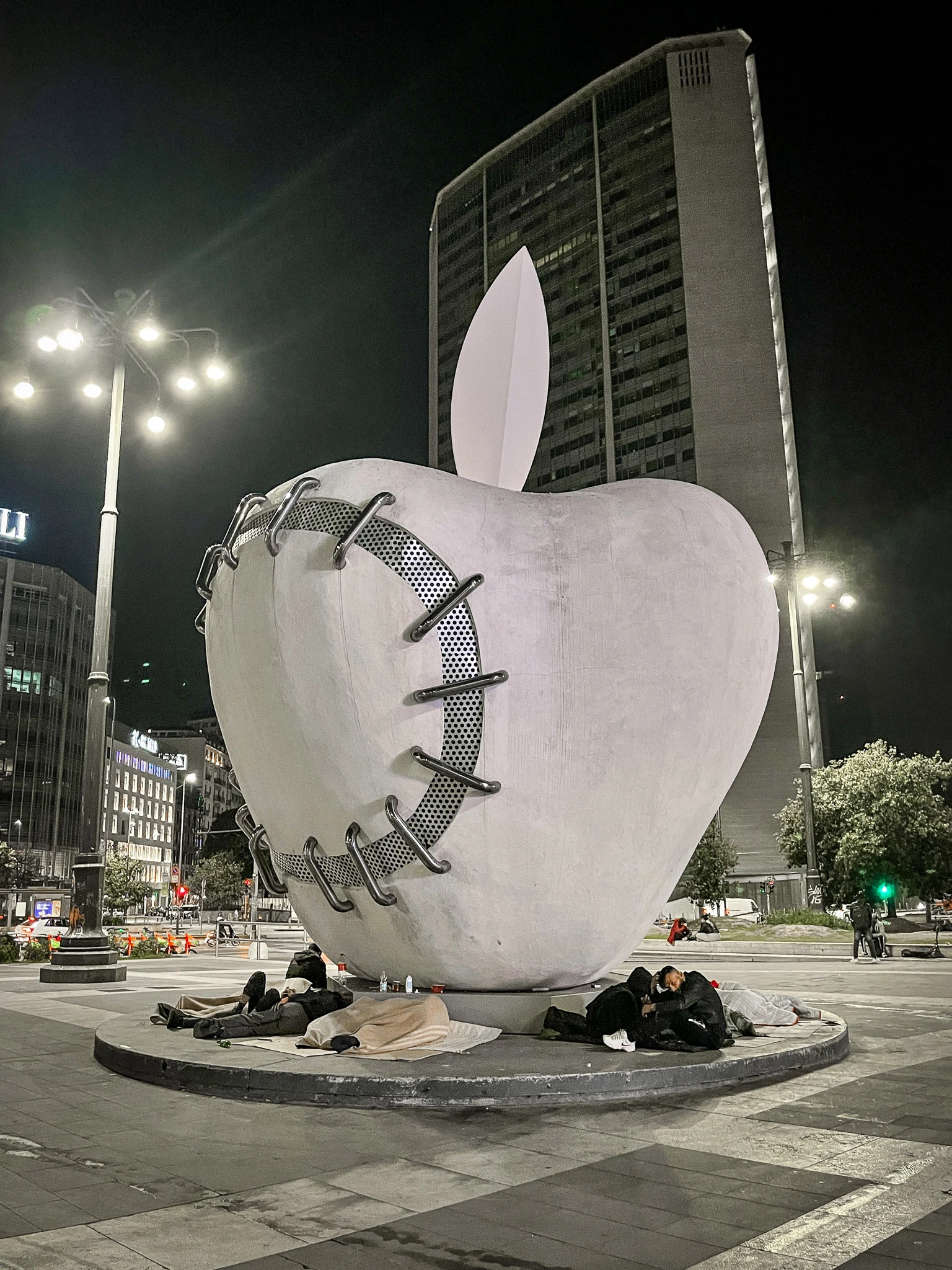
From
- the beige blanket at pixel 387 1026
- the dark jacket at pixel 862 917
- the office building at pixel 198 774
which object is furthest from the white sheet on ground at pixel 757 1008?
the office building at pixel 198 774

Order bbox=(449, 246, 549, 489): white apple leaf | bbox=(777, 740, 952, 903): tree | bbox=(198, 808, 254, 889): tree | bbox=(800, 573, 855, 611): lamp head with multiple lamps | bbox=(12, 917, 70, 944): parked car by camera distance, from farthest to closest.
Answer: bbox=(198, 808, 254, 889): tree < bbox=(777, 740, 952, 903): tree < bbox=(12, 917, 70, 944): parked car < bbox=(800, 573, 855, 611): lamp head with multiple lamps < bbox=(449, 246, 549, 489): white apple leaf

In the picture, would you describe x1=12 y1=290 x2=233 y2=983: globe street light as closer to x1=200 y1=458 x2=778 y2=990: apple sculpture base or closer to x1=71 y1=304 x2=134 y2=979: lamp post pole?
x1=71 y1=304 x2=134 y2=979: lamp post pole

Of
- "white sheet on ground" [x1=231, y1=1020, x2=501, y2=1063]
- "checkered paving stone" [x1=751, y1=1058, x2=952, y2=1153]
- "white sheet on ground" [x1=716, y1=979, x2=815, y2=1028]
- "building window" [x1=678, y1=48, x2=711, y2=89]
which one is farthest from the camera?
"building window" [x1=678, y1=48, x2=711, y2=89]

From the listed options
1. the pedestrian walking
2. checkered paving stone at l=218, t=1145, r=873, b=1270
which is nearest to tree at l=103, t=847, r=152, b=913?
the pedestrian walking

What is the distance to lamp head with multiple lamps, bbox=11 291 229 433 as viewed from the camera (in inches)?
692

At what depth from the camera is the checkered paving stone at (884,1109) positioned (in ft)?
22.2

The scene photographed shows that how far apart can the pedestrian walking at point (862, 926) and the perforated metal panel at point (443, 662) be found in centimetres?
1681

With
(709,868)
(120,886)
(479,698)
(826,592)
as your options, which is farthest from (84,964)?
(120,886)

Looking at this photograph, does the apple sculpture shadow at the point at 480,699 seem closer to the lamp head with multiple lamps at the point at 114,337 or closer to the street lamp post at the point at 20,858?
the lamp head with multiple lamps at the point at 114,337

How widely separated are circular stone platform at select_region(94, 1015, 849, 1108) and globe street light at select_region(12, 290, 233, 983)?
8.74 meters

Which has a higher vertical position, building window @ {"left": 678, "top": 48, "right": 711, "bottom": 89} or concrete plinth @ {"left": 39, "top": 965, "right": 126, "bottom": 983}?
building window @ {"left": 678, "top": 48, "right": 711, "bottom": 89}

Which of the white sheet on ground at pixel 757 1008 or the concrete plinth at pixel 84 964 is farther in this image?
the concrete plinth at pixel 84 964

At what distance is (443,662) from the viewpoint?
946 centimetres

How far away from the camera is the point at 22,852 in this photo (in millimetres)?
85875
